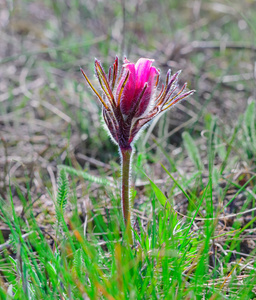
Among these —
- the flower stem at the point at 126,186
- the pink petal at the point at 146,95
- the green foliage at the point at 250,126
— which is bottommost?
the flower stem at the point at 126,186

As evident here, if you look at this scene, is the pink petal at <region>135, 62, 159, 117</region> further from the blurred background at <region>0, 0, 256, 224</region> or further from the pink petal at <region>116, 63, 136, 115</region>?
the blurred background at <region>0, 0, 256, 224</region>

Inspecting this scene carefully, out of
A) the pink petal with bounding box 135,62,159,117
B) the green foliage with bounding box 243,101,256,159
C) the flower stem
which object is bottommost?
the flower stem

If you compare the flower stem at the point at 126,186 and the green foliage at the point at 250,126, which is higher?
the green foliage at the point at 250,126

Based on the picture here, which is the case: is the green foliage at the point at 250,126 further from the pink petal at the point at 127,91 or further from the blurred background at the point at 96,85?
the pink petal at the point at 127,91

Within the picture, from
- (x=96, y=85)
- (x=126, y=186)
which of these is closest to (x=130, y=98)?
(x=126, y=186)

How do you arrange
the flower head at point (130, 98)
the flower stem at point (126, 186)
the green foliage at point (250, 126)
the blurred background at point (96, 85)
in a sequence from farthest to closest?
the blurred background at point (96, 85), the green foliage at point (250, 126), the flower stem at point (126, 186), the flower head at point (130, 98)

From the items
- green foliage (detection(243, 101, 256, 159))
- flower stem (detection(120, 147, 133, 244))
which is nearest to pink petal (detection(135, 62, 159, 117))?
flower stem (detection(120, 147, 133, 244))

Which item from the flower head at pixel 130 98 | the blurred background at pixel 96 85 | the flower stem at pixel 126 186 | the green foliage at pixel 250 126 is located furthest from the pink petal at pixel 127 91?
the green foliage at pixel 250 126

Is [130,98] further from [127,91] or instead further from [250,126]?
[250,126]

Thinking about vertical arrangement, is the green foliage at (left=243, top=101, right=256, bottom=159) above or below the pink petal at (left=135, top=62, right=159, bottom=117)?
below
